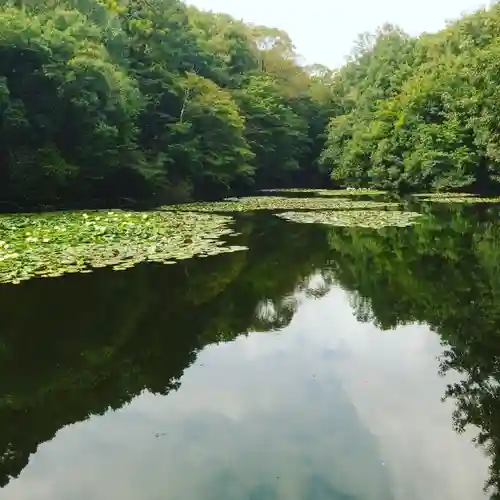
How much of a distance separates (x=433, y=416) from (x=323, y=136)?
46.6 metres

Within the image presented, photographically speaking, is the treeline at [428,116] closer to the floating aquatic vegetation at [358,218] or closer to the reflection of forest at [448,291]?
the floating aquatic vegetation at [358,218]

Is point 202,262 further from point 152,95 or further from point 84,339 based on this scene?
point 152,95

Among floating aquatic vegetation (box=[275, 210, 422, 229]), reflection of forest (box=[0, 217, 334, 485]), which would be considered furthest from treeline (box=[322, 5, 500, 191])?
reflection of forest (box=[0, 217, 334, 485])

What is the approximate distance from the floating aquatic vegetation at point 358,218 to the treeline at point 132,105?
25.3 ft

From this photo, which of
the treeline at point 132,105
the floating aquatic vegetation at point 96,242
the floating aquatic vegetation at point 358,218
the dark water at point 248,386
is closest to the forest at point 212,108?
the treeline at point 132,105

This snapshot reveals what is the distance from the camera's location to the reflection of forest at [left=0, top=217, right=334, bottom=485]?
16.6 feet

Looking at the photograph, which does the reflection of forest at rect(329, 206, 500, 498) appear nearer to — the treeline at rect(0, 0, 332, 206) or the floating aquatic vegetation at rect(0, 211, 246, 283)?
the floating aquatic vegetation at rect(0, 211, 246, 283)

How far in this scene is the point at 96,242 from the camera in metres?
12.8

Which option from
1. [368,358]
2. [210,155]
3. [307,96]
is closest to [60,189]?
[210,155]

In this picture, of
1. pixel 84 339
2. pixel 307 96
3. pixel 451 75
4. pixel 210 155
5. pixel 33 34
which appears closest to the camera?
pixel 84 339

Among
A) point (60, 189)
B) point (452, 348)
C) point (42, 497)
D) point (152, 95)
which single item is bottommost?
point (60, 189)

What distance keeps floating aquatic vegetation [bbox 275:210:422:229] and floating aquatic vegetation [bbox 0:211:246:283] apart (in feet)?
10.6

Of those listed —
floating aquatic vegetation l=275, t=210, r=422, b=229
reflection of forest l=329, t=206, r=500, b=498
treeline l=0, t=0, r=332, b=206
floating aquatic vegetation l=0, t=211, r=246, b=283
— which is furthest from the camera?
treeline l=0, t=0, r=332, b=206

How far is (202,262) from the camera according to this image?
37.1 feet
